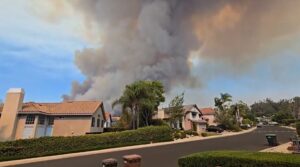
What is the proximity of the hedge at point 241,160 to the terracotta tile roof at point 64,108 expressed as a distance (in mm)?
25114

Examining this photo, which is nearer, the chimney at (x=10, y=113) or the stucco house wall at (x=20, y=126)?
the chimney at (x=10, y=113)

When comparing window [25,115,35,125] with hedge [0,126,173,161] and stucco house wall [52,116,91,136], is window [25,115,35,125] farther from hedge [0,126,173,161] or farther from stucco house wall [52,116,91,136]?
hedge [0,126,173,161]

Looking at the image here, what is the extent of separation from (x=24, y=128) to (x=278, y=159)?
3031 centimetres

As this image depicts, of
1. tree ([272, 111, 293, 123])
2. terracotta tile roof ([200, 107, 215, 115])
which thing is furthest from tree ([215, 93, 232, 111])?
tree ([272, 111, 293, 123])

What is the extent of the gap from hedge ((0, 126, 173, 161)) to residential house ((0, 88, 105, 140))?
8.56 meters

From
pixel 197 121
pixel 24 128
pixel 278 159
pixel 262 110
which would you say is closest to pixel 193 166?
pixel 278 159

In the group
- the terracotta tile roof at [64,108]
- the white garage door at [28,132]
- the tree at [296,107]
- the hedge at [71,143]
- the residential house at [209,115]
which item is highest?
the tree at [296,107]

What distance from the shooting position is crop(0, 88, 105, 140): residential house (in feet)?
96.6

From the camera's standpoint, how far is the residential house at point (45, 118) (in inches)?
1160

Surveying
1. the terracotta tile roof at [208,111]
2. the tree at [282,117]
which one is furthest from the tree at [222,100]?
the tree at [282,117]

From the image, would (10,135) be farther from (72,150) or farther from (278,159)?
(278,159)

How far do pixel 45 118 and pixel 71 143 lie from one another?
13353mm

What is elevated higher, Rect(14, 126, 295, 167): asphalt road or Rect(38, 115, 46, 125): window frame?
Rect(38, 115, 46, 125): window frame

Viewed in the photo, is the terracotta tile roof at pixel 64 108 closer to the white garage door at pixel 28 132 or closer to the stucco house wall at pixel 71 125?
the stucco house wall at pixel 71 125
